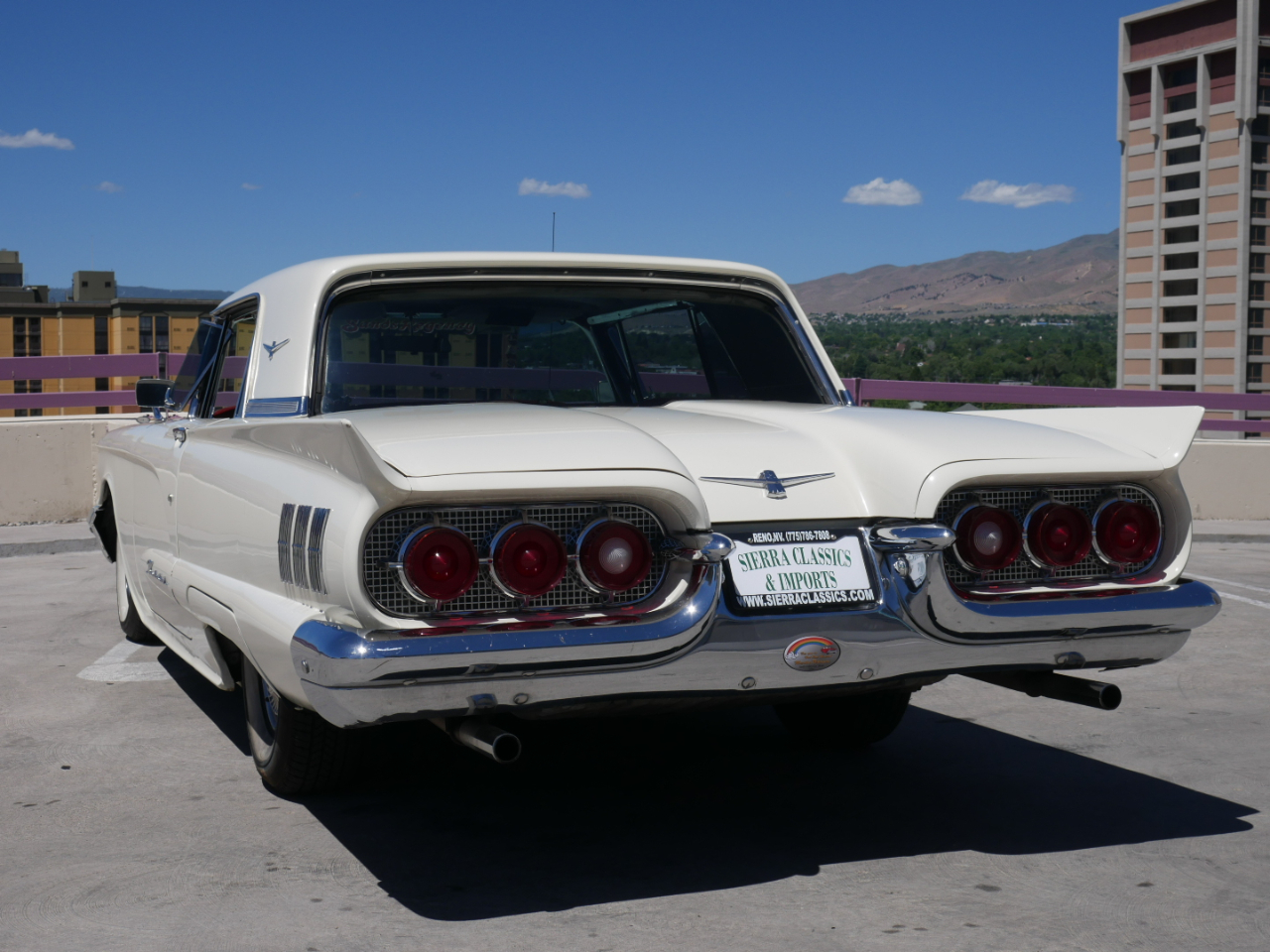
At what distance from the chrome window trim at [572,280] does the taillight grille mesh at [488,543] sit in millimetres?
1016

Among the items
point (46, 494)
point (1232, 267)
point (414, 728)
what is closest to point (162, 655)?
point (414, 728)

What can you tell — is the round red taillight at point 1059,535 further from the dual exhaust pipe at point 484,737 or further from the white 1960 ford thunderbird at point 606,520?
the dual exhaust pipe at point 484,737

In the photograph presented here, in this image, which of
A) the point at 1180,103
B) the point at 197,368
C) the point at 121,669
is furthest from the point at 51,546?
the point at 1180,103

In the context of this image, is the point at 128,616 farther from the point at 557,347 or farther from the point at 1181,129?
the point at 1181,129

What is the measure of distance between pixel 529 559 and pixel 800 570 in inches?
26.8

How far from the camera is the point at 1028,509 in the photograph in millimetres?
3572

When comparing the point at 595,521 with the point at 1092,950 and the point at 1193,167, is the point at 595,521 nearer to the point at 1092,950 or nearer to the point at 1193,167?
the point at 1092,950

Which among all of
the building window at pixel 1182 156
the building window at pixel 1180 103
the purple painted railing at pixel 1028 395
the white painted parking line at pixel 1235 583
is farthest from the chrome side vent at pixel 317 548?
the building window at pixel 1180 103

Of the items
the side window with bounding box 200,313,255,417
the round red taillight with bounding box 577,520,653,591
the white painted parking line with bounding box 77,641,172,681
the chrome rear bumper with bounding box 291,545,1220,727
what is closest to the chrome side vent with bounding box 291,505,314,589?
the chrome rear bumper with bounding box 291,545,1220,727

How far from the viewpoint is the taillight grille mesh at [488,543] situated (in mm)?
3043

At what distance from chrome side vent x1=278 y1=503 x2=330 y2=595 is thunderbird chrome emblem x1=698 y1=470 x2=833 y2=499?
0.94m

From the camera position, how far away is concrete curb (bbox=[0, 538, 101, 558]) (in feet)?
34.7

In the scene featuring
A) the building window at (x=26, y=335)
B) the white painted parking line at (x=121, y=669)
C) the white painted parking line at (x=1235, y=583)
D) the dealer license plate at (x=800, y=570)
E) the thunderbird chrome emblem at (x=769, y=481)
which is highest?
the building window at (x=26, y=335)

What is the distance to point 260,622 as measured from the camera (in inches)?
136
